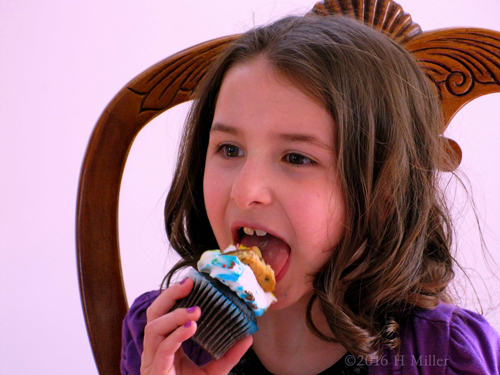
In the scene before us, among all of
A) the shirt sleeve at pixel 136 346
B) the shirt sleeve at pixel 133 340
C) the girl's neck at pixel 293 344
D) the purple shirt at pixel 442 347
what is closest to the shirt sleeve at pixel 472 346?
the purple shirt at pixel 442 347

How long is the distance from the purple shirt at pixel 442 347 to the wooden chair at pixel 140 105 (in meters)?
0.16

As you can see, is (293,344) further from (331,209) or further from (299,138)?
(299,138)

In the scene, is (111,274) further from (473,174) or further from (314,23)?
(473,174)

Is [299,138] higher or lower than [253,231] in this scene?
higher

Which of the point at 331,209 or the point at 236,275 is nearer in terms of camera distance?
the point at 236,275

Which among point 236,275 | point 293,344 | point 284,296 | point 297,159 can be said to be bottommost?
point 293,344

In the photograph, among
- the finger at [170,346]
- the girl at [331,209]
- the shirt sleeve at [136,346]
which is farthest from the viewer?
the shirt sleeve at [136,346]

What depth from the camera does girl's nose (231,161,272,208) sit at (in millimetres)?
804

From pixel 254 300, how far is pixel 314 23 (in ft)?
1.63

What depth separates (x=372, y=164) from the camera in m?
0.88

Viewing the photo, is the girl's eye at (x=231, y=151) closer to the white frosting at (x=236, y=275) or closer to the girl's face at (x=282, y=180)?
the girl's face at (x=282, y=180)

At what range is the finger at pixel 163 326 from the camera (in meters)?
0.73

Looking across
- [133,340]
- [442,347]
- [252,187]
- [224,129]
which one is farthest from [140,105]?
[442,347]

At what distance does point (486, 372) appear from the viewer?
84 cm
